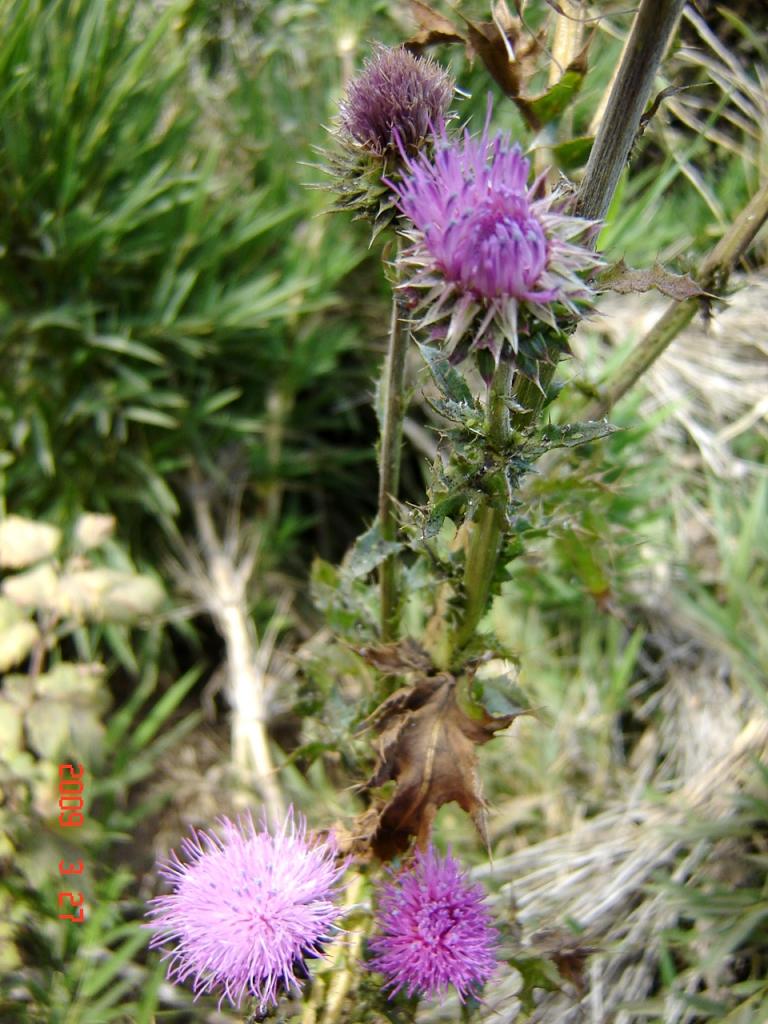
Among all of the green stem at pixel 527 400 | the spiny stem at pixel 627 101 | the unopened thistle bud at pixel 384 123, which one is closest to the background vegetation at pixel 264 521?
the green stem at pixel 527 400

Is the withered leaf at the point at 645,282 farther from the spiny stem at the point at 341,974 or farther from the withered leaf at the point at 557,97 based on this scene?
the spiny stem at the point at 341,974

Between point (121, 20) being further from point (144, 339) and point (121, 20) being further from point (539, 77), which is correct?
point (539, 77)

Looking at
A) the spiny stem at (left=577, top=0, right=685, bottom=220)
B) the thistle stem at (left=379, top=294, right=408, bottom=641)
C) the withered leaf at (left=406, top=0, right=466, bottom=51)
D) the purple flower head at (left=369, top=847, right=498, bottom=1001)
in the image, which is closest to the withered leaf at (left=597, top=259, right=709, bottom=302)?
the spiny stem at (left=577, top=0, right=685, bottom=220)

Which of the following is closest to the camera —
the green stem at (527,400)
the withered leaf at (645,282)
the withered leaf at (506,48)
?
the withered leaf at (645,282)

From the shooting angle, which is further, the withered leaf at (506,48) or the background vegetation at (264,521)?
the background vegetation at (264,521)

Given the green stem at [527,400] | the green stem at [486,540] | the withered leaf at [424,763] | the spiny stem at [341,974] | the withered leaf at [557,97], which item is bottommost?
the spiny stem at [341,974]
